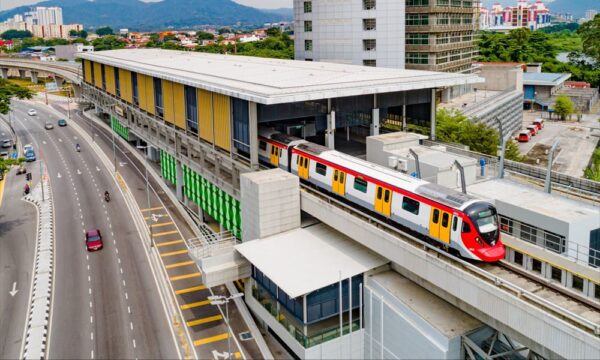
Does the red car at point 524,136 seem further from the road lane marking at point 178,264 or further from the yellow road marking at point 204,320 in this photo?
the yellow road marking at point 204,320

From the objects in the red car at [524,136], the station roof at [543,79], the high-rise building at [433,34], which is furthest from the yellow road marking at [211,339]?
the station roof at [543,79]

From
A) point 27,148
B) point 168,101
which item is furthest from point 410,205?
point 27,148

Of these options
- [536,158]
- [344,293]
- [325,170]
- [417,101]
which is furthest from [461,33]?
[344,293]

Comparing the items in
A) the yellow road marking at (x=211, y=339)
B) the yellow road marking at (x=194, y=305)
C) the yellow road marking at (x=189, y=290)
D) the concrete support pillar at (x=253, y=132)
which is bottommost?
the yellow road marking at (x=211, y=339)

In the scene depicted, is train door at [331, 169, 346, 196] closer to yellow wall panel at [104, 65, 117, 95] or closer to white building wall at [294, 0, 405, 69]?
white building wall at [294, 0, 405, 69]

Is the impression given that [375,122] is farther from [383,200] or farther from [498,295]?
[498,295]

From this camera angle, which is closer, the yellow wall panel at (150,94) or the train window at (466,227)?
the train window at (466,227)

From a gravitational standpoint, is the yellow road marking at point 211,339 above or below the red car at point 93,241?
below

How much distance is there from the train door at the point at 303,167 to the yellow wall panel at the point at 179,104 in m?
21.2

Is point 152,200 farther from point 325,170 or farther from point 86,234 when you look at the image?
point 325,170

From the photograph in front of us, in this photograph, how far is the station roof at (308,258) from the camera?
1324 inches

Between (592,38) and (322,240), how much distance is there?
15167 cm

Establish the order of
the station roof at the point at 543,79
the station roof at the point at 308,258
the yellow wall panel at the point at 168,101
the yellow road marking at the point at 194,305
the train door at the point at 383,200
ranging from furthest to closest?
the station roof at the point at 543,79
the yellow wall panel at the point at 168,101
the yellow road marking at the point at 194,305
the train door at the point at 383,200
the station roof at the point at 308,258

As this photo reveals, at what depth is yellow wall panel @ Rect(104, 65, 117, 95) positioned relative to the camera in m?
93.3
